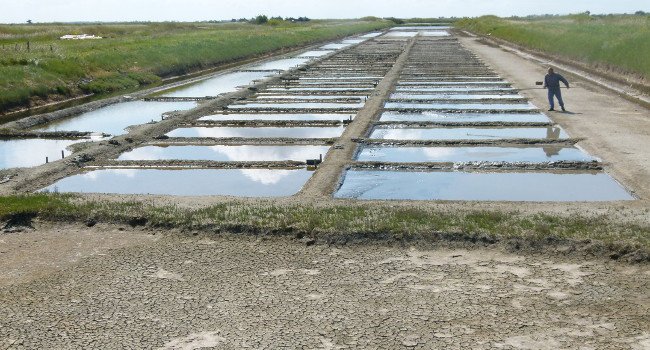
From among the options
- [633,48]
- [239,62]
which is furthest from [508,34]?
[633,48]

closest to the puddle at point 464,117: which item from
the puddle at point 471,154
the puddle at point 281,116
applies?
the puddle at point 281,116

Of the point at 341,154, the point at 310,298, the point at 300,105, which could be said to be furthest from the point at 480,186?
the point at 300,105

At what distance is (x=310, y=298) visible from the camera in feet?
20.6

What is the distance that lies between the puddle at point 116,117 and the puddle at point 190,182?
459cm

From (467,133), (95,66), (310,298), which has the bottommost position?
(310,298)

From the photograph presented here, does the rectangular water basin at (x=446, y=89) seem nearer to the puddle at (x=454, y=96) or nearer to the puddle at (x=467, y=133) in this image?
the puddle at (x=454, y=96)

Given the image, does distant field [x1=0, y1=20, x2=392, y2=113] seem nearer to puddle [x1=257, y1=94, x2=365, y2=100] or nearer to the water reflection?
the water reflection

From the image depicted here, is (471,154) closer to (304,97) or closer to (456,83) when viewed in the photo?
(304,97)

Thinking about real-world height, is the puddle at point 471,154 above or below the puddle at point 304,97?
below

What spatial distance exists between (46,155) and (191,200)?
5560 millimetres

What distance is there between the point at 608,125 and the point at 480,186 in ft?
20.4

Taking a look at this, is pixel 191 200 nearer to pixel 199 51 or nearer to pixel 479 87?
pixel 479 87

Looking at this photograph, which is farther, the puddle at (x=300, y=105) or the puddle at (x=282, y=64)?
the puddle at (x=282, y=64)

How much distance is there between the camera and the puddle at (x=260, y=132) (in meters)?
15.3
